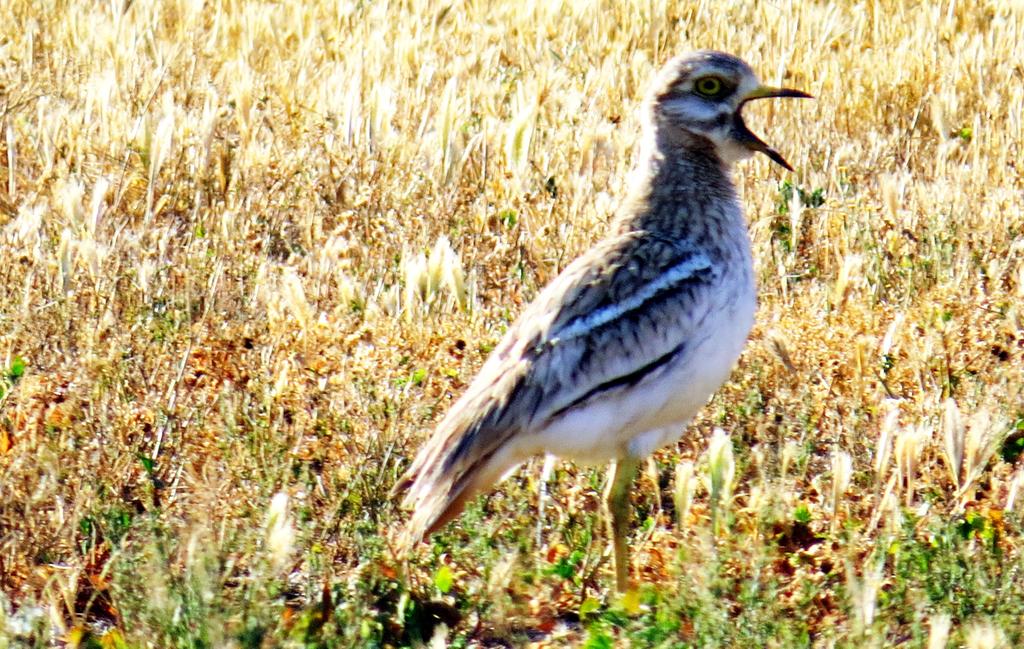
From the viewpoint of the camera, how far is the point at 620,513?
15.9 ft

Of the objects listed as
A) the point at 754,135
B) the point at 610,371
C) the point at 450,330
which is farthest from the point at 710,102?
the point at 450,330

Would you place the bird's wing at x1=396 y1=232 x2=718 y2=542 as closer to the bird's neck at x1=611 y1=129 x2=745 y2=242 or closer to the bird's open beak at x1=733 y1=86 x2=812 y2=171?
the bird's neck at x1=611 y1=129 x2=745 y2=242

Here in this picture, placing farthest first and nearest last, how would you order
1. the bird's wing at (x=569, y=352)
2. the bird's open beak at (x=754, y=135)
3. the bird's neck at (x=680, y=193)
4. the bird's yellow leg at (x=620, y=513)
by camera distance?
the bird's open beak at (x=754, y=135) < the bird's neck at (x=680, y=193) < the bird's yellow leg at (x=620, y=513) < the bird's wing at (x=569, y=352)

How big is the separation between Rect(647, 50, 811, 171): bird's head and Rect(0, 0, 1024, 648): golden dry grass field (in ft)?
2.26

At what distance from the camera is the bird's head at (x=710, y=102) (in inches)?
214

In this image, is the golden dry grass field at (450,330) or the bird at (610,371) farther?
the bird at (610,371)

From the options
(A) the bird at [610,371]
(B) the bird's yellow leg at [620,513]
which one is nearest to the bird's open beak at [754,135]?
(A) the bird at [610,371]

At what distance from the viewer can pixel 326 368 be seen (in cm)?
589

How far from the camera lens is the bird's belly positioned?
15.5ft

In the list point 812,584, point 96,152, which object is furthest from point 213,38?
point 812,584

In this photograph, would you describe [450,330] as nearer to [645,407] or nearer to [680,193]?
[680,193]

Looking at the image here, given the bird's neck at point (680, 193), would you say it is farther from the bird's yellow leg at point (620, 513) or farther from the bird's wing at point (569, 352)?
the bird's yellow leg at point (620, 513)

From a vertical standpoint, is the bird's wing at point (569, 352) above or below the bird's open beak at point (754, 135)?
below

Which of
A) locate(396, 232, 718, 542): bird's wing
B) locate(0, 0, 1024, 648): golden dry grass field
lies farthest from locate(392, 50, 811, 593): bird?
locate(0, 0, 1024, 648): golden dry grass field
